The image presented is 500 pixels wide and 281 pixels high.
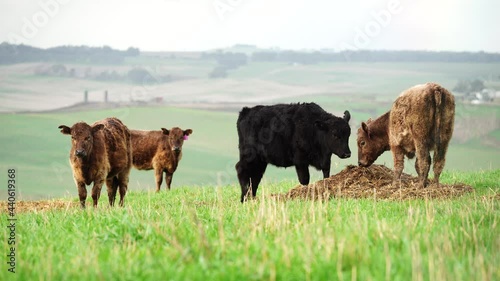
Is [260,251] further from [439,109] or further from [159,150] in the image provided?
[159,150]

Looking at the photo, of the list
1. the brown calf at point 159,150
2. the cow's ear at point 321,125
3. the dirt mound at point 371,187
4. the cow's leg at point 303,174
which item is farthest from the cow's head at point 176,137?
the cow's ear at point 321,125

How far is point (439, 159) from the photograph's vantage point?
1675 cm

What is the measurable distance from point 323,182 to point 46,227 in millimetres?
7296

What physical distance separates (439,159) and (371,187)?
1721mm

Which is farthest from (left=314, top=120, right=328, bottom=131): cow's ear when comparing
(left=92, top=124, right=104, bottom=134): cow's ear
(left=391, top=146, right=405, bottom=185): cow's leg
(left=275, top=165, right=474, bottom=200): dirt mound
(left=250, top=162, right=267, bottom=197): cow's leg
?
(left=92, top=124, right=104, bottom=134): cow's ear

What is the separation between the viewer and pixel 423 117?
53.5 ft

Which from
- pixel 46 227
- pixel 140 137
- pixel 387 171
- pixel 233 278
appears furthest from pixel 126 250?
pixel 140 137

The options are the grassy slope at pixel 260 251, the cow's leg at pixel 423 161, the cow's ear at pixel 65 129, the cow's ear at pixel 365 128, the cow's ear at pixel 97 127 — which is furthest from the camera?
the cow's ear at pixel 365 128

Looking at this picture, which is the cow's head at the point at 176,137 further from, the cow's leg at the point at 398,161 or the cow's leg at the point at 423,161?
the cow's leg at the point at 423,161

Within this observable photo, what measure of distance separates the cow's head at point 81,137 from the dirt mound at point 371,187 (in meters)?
4.15

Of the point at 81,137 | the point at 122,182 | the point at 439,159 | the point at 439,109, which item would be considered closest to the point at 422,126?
the point at 439,109

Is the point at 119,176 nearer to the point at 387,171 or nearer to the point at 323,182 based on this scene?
the point at 323,182

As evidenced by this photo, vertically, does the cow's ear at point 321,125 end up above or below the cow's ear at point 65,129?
above

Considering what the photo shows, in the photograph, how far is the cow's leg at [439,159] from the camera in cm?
1664
